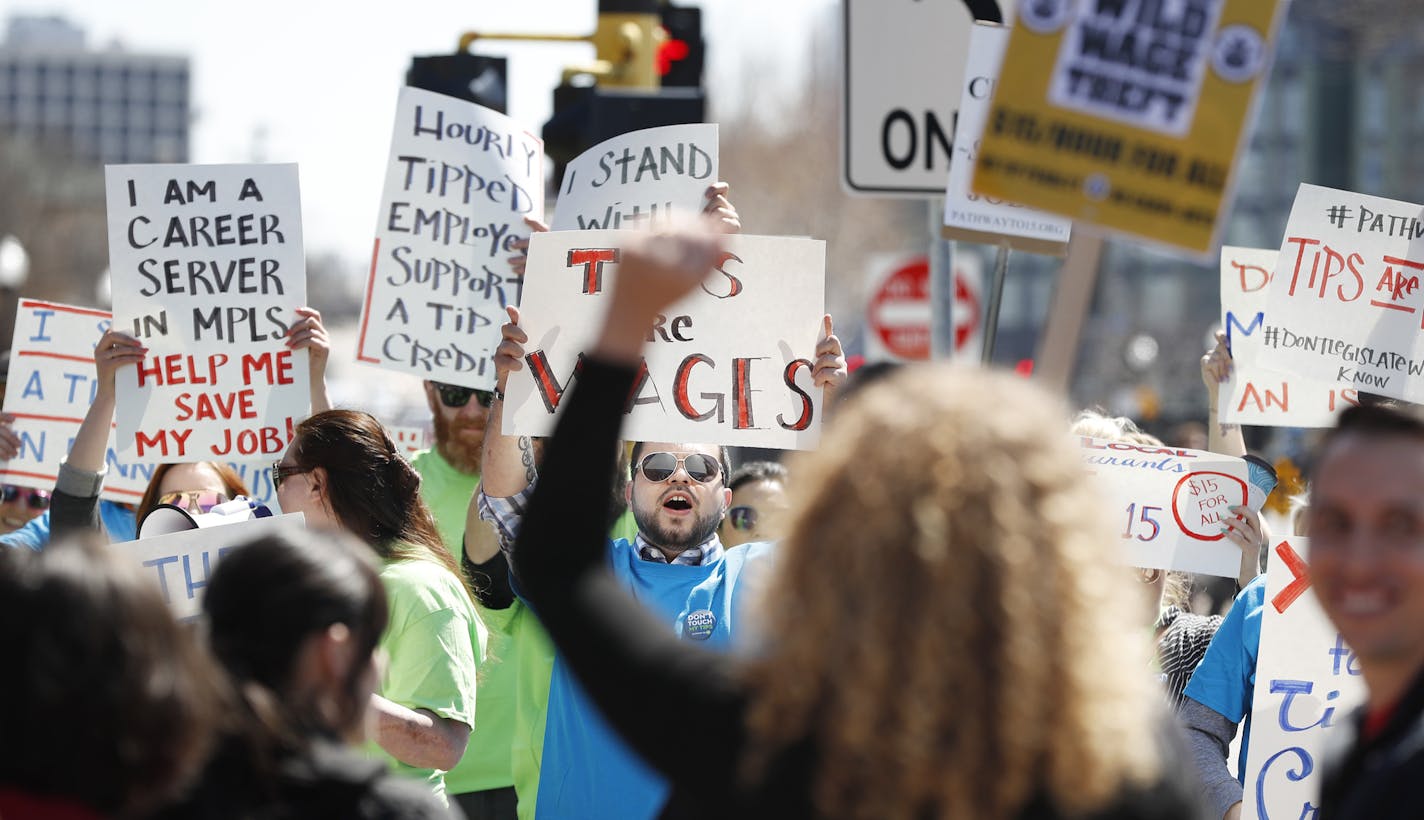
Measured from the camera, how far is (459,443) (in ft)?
20.1

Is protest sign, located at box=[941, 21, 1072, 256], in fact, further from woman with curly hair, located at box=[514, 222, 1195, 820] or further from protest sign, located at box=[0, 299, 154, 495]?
protest sign, located at box=[0, 299, 154, 495]

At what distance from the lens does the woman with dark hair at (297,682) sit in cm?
247

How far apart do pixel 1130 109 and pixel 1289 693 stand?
1868mm

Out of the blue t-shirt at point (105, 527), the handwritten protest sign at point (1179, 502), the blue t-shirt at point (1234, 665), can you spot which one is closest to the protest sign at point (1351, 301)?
the handwritten protest sign at point (1179, 502)

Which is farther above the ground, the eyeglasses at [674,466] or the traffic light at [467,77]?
the traffic light at [467,77]

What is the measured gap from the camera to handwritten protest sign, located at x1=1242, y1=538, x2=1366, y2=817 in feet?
14.3

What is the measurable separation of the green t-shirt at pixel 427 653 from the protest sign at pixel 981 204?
Answer: 196cm

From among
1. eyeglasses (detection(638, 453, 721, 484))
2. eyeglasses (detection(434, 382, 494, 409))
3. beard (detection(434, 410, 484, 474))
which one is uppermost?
eyeglasses (detection(638, 453, 721, 484))

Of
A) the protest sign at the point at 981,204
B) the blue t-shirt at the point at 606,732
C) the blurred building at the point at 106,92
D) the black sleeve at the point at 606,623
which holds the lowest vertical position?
the blue t-shirt at the point at 606,732

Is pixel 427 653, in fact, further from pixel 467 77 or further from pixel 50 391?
pixel 467 77

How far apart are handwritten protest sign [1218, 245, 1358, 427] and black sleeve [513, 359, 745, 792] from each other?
4.08 m

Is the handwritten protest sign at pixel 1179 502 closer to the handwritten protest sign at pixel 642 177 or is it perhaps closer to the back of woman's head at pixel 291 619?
the handwritten protest sign at pixel 642 177

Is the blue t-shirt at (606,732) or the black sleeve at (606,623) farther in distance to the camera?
the blue t-shirt at (606,732)

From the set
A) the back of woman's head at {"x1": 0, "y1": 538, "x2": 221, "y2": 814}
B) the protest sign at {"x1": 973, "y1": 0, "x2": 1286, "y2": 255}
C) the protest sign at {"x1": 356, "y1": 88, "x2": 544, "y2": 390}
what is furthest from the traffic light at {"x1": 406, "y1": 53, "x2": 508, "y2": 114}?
the back of woman's head at {"x1": 0, "y1": 538, "x2": 221, "y2": 814}
